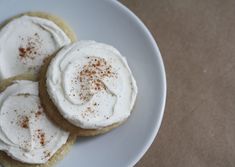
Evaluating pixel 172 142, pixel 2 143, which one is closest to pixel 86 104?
pixel 2 143

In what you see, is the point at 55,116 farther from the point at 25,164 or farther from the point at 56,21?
the point at 56,21

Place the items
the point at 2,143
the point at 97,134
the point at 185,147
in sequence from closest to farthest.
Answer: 1. the point at 2,143
2. the point at 97,134
3. the point at 185,147

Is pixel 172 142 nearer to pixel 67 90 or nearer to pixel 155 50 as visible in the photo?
pixel 155 50

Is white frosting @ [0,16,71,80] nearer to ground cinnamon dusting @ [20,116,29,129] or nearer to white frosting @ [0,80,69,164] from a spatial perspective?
white frosting @ [0,80,69,164]

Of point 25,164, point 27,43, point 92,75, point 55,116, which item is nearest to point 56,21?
point 27,43

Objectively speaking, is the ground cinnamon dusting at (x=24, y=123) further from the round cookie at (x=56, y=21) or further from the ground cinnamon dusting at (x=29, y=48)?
the round cookie at (x=56, y=21)

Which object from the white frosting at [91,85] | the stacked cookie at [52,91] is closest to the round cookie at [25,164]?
the stacked cookie at [52,91]

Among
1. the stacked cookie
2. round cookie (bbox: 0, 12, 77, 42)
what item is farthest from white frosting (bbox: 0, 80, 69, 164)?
round cookie (bbox: 0, 12, 77, 42)
